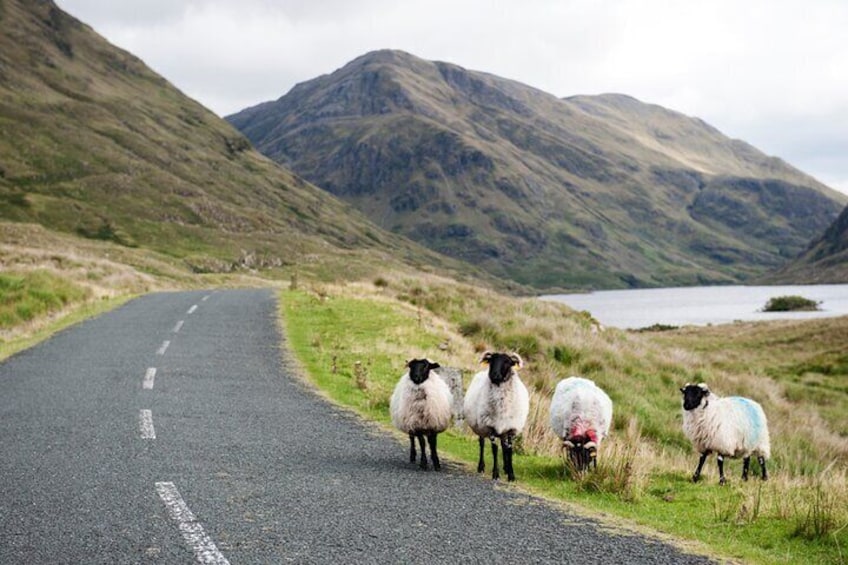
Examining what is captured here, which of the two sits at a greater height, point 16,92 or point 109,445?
point 16,92

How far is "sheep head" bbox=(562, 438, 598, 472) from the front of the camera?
10.2 meters

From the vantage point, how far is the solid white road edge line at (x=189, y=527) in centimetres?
669

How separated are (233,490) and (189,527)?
146 cm

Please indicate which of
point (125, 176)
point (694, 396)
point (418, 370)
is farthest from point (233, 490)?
point (125, 176)

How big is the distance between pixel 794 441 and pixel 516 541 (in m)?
18.9

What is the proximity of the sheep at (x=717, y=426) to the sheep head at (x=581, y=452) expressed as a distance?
8.82ft

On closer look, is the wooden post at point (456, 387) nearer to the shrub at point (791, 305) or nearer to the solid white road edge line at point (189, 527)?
the solid white road edge line at point (189, 527)

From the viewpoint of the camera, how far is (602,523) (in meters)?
8.08

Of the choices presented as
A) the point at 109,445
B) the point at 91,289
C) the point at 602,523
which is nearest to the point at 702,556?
the point at 602,523

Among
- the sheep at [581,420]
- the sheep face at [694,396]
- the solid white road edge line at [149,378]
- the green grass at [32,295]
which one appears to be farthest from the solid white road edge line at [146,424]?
the green grass at [32,295]

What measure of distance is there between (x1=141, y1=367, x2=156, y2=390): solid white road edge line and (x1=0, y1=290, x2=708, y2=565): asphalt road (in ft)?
0.26

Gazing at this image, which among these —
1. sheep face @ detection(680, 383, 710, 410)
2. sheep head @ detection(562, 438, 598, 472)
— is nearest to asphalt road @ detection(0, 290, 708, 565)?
sheep head @ detection(562, 438, 598, 472)

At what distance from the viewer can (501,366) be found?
33.4ft

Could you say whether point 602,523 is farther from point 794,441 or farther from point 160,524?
point 794,441
